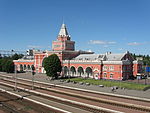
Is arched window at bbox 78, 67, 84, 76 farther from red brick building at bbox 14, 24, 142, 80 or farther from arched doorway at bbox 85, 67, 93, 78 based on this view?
arched doorway at bbox 85, 67, 93, 78

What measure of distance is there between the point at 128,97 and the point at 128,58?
38456mm

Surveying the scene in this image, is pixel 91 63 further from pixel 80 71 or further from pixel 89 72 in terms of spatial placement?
pixel 80 71

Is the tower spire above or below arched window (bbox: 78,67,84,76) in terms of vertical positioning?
above

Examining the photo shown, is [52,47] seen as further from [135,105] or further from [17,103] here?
[135,105]

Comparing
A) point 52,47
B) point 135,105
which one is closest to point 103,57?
point 52,47

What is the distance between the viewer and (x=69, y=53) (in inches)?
3250

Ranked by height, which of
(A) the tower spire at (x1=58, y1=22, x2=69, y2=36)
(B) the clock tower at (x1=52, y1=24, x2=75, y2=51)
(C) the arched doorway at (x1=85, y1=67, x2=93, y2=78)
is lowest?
(C) the arched doorway at (x1=85, y1=67, x2=93, y2=78)

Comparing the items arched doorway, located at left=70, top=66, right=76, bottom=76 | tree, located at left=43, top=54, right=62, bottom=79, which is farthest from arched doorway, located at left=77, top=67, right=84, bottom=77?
tree, located at left=43, top=54, right=62, bottom=79

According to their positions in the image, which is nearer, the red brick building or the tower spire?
the red brick building

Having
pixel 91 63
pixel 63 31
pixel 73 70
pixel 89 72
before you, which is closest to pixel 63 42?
pixel 63 31

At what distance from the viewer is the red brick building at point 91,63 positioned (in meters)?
65.9

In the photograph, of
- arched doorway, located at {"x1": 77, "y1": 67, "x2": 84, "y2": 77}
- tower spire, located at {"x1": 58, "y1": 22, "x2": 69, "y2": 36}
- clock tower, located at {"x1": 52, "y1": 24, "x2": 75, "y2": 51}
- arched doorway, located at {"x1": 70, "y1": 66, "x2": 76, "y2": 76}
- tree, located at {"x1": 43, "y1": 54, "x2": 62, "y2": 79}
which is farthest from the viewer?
tower spire, located at {"x1": 58, "y1": 22, "x2": 69, "y2": 36}

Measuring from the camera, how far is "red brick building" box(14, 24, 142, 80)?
65.9 m

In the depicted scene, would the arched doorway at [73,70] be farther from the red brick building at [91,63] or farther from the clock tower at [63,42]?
the clock tower at [63,42]
